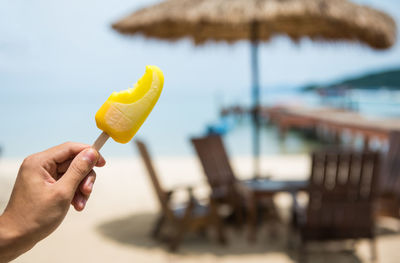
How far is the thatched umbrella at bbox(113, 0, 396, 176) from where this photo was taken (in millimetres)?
5152

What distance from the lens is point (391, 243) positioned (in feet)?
15.6

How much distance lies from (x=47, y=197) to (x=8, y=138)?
28.5 metres

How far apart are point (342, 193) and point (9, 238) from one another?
144 inches

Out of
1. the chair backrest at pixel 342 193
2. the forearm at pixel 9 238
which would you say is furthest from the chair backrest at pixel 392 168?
the forearm at pixel 9 238

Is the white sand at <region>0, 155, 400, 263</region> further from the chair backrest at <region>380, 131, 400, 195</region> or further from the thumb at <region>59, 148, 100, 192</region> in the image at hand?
the thumb at <region>59, 148, 100, 192</region>

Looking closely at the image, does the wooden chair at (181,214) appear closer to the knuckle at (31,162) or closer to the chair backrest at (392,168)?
the chair backrest at (392,168)

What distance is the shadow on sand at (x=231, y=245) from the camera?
4.43 metres

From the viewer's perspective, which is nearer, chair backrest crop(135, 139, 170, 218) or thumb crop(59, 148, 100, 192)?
thumb crop(59, 148, 100, 192)

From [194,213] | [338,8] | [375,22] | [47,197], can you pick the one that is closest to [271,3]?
[338,8]

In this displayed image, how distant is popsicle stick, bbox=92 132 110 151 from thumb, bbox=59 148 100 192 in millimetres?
40

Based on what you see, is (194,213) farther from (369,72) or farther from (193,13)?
(369,72)

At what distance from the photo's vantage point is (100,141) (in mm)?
1007

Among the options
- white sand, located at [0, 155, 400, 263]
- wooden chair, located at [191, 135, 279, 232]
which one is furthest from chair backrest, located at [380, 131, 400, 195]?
wooden chair, located at [191, 135, 279, 232]

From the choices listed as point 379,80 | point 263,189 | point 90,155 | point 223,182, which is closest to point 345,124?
point 223,182
